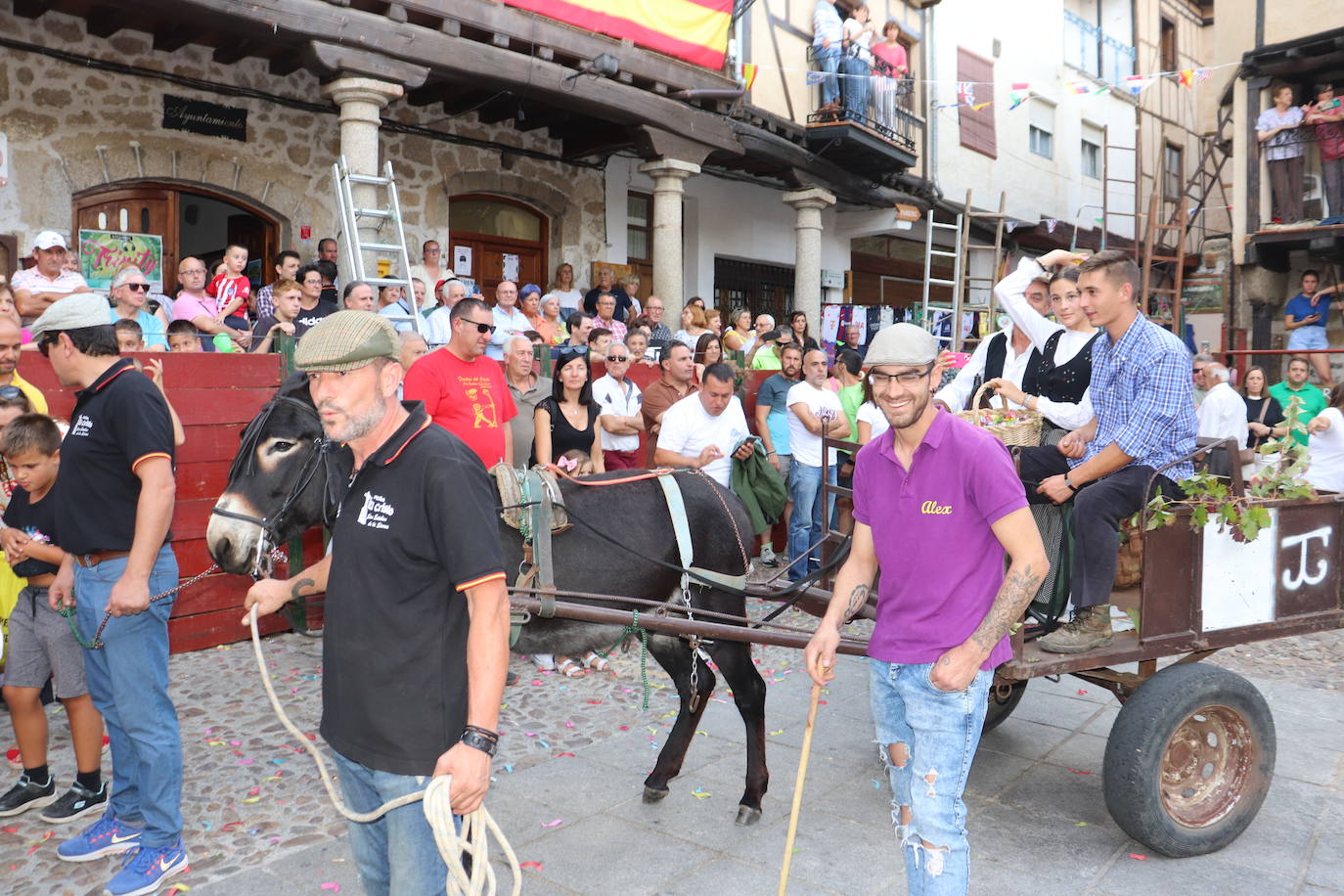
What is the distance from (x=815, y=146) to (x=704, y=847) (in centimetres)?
1413

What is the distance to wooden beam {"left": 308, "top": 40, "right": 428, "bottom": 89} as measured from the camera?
987 centimetres

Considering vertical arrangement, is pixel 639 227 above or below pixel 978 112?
below

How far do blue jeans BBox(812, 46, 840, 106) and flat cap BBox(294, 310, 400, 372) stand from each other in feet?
51.2

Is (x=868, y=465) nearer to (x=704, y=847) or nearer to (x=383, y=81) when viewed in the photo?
(x=704, y=847)

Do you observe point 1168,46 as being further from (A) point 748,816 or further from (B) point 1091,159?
(A) point 748,816

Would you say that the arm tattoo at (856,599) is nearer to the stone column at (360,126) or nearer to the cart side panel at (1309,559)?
the cart side panel at (1309,559)

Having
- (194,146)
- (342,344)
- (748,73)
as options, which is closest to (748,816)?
(342,344)

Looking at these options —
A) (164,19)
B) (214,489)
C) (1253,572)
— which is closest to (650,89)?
(164,19)

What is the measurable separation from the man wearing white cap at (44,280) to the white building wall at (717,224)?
27.4ft

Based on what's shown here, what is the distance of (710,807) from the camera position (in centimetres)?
477

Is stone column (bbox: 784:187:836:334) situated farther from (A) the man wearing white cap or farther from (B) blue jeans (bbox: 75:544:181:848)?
(B) blue jeans (bbox: 75:544:181:848)

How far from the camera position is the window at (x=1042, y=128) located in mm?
24266

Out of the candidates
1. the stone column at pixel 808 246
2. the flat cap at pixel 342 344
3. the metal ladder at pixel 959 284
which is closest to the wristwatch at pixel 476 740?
the flat cap at pixel 342 344

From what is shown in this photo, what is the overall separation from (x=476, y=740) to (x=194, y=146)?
10570mm
